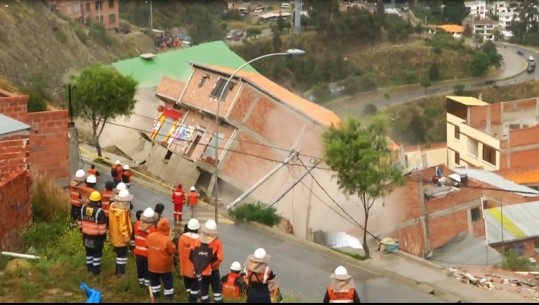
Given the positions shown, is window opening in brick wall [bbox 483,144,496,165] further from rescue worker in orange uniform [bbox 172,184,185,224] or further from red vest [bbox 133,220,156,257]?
red vest [bbox 133,220,156,257]

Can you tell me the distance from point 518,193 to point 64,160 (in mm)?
18716

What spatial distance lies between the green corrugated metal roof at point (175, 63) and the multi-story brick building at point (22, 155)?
1582 centimetres

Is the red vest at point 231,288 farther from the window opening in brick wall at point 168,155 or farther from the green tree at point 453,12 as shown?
the green tree at point 453,12

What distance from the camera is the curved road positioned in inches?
3120

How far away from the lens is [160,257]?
10.4 metres

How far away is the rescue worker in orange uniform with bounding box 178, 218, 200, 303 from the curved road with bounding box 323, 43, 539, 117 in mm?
63610

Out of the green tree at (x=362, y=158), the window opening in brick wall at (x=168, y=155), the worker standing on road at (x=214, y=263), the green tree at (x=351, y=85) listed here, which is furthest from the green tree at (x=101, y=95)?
the green tree at (x=351, y=85)

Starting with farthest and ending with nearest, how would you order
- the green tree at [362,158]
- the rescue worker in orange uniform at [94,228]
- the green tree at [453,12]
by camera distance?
the green tree at [453,12]
the green tree at [362,158]
the rescue worker in orange uniform at [94,228]

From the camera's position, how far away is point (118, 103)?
86.5 feet

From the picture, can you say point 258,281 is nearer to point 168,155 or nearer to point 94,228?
point 94,228

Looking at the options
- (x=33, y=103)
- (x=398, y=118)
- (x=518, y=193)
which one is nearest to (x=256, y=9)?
(x=398, y=118)

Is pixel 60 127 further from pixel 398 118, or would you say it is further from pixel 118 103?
pixel 398 118

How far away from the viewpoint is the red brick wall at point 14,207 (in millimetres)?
13227

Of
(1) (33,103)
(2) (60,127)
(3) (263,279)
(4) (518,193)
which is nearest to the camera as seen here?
(3) (263,279)
